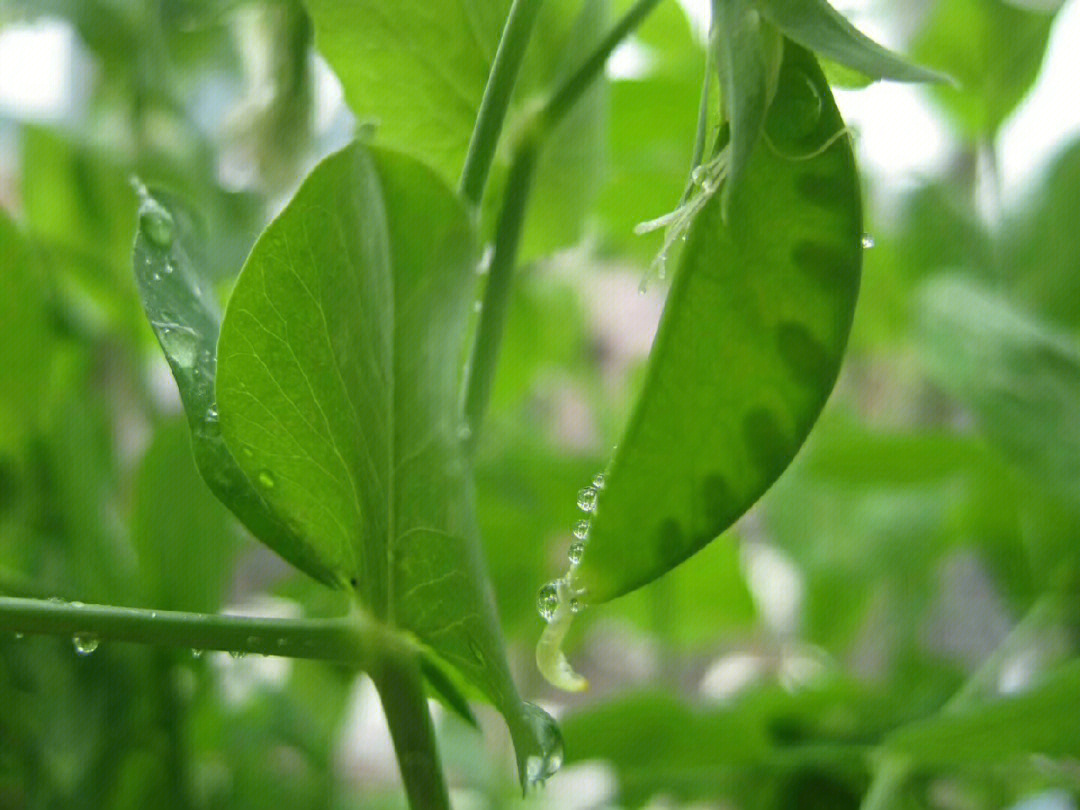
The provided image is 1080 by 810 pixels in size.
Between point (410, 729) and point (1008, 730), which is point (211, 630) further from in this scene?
point (1008, 730)

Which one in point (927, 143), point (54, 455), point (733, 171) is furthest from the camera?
point (927, 143)

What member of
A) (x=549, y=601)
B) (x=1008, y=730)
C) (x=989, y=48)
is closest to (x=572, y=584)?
(x=549, y=601)

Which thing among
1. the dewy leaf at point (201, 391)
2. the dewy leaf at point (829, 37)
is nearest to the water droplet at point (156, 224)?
the dewy leaf at point (201, 391)

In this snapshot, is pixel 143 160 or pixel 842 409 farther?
pixel 842 409

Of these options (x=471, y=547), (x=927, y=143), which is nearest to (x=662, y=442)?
(x=471, y=547)

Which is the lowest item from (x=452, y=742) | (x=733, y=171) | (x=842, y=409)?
(x=452, y=742)

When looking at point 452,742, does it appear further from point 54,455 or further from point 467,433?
point 467,433
